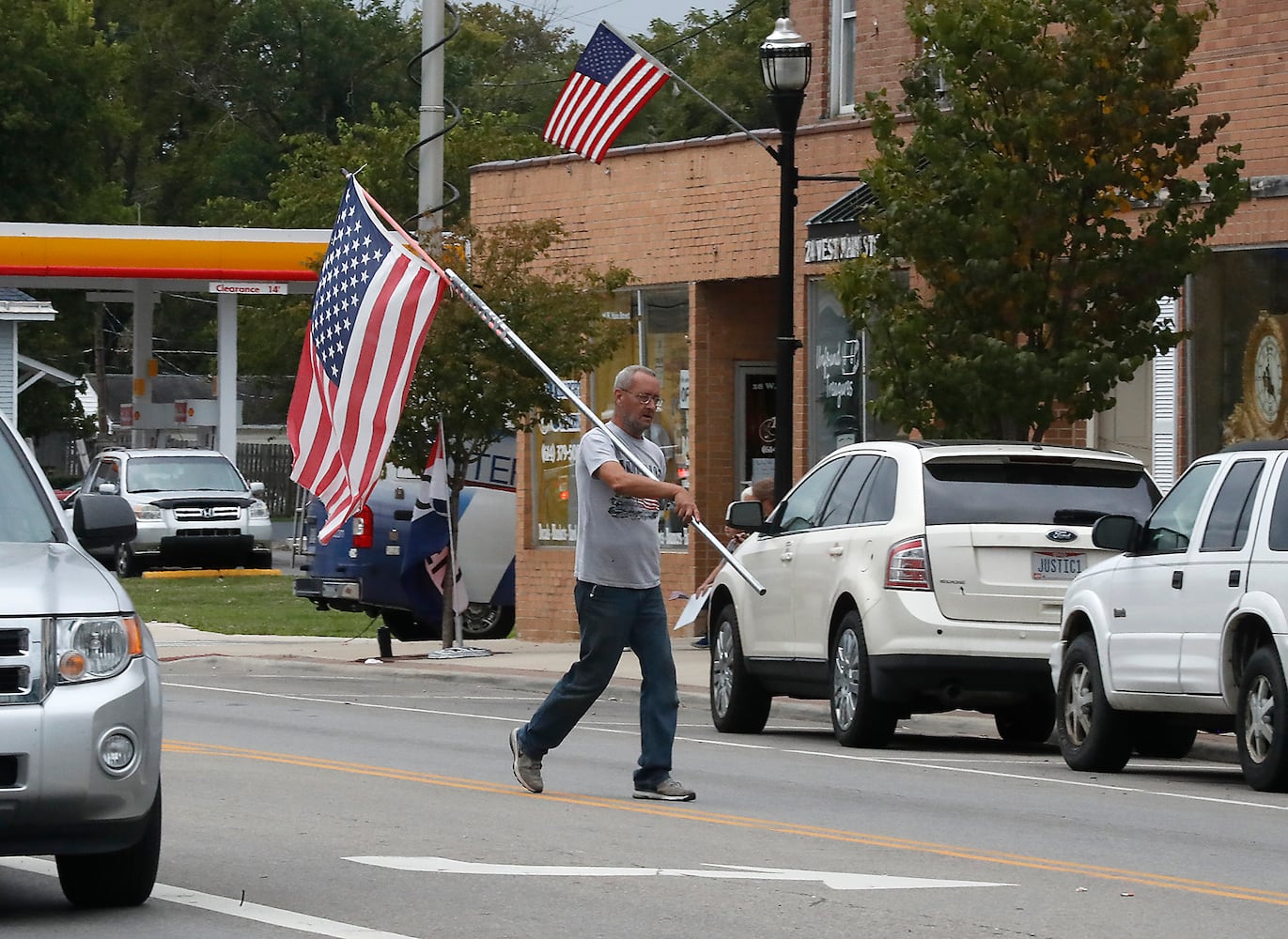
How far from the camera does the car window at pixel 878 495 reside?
1470 cm

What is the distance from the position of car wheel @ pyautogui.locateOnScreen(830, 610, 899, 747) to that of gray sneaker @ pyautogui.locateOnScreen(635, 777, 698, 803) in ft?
9.87

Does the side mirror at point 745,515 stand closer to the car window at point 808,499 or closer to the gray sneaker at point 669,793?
the car window at point 808,499

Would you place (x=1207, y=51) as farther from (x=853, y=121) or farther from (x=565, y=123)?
(x=565, y=123)

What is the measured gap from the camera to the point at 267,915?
7.95 m

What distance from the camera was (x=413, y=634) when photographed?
1088 inches

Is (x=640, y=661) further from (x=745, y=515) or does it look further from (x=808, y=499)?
(x=808, y=499)

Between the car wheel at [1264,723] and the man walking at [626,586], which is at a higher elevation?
the man walking at [626,586]

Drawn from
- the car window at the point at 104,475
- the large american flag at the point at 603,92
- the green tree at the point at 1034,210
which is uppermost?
the large american flag at the point at 603,92

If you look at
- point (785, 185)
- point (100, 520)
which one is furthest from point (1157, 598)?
point (785, 185)

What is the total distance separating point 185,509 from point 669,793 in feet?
95.8

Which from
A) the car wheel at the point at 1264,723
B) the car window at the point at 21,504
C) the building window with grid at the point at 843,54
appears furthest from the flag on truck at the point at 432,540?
the car window at the point at 21,504

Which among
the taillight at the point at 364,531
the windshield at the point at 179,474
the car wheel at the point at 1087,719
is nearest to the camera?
the car wheel at the point at 1087,719

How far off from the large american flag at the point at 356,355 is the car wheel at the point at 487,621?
743 centimetres

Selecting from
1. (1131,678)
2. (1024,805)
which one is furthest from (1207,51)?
(1024,805)
